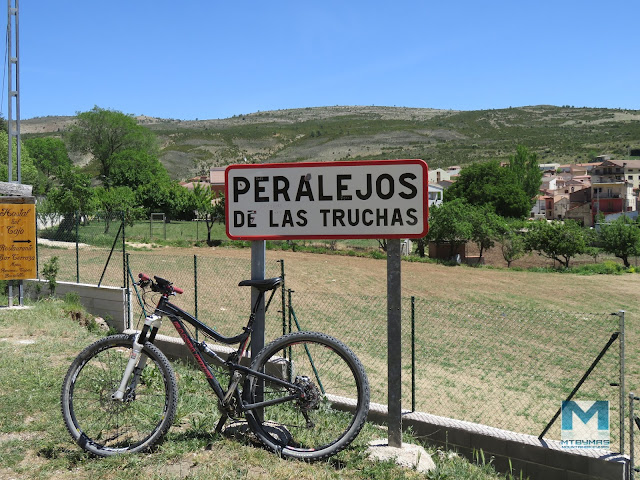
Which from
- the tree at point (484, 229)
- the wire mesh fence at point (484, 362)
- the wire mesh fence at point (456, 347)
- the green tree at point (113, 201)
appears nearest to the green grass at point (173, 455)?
the wire mesh fence at point (456, 347)

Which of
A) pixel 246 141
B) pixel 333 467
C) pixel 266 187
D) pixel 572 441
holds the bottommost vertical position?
pixel 572 441

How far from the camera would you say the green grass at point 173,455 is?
3750 mm

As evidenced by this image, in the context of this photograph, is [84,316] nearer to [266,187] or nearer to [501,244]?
[266,187]

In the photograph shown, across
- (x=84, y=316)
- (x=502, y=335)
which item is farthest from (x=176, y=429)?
(x=502, y=335)

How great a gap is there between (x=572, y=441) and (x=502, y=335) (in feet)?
28.0

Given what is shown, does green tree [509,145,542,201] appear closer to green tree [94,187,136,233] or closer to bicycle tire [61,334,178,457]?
green tree [94,187,136,233]

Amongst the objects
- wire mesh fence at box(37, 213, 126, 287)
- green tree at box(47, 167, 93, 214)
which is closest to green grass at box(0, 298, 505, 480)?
wire mesh fence at box(37, 213, 126, 287)

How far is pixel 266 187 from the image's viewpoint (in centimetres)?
460

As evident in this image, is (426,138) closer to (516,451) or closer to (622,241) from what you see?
(622,241)

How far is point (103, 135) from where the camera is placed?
263 ft

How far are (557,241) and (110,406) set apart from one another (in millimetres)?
36358

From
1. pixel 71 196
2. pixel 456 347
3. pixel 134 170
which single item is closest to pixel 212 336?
pixel 456 347

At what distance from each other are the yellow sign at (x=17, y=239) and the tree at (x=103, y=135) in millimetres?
72120

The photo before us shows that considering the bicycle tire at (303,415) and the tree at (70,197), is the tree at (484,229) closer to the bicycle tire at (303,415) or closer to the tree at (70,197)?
the tree at (70,197)
